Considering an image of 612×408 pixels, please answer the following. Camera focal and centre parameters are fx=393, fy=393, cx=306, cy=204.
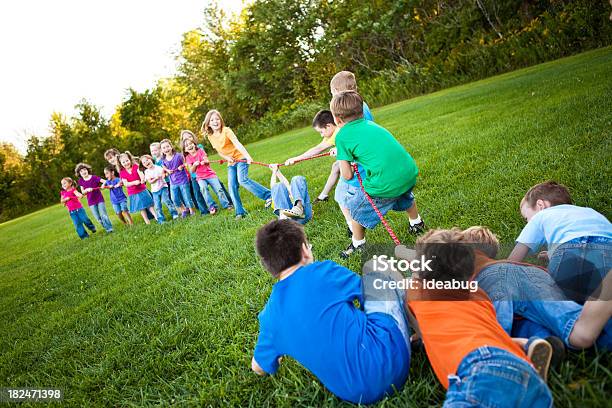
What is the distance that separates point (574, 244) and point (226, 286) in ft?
9.07

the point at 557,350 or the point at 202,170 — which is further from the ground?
the point at 202,170

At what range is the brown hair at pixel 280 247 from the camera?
198cm

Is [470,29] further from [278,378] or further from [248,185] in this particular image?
[278,378]

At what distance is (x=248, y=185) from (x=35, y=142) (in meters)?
37.9

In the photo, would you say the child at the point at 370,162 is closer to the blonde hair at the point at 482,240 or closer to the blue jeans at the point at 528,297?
the blonde hair at the point at 482,240

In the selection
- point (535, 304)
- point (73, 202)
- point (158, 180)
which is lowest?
point (535, 304)

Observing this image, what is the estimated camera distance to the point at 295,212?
451cm

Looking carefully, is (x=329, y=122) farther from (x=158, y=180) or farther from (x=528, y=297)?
(x=158, y=180)

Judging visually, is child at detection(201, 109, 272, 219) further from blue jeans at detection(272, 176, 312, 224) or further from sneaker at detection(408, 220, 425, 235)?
sneaker at detection(408, 220, 425, 235)

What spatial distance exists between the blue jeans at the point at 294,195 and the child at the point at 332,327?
2668mm

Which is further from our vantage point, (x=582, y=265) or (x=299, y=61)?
(x=299, y=61)

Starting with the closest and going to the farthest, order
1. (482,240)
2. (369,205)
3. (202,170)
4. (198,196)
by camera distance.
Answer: (482,240), (369,205), (202,170), (198,196)

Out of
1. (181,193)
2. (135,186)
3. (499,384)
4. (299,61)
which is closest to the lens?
(499,384)

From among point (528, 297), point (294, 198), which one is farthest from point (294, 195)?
point (528, 297)
